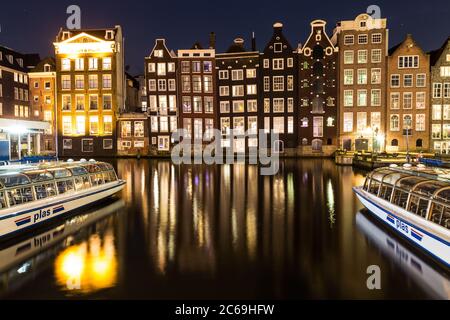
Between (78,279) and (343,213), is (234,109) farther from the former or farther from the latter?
(78,279)

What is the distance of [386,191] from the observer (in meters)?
15.7

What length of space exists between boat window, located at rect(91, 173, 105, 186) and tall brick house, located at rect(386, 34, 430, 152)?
158ft

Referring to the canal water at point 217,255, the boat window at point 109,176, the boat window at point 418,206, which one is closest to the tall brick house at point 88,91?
the boat window at point 109,176

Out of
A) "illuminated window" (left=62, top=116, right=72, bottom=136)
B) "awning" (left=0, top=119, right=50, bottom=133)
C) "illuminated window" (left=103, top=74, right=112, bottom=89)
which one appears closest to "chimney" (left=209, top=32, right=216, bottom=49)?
"illuminated window" (left=103, top=74, right=112, bottom=89)

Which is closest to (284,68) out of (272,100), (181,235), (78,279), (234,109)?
(272,100)

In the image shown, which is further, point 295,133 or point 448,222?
point 295,133

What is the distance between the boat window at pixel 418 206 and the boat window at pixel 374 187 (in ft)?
10.9

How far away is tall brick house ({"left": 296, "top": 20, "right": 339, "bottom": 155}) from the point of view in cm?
5856

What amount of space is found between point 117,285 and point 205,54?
55.6m

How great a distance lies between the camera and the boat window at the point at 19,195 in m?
13.7

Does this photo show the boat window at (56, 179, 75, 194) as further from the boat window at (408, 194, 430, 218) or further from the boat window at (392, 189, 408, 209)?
the boat window at (408, 194, 430, 218)

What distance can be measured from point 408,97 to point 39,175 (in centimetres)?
5541

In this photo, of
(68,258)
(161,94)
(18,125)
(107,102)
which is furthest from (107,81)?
(68,258)

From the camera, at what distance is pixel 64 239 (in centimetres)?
1386
